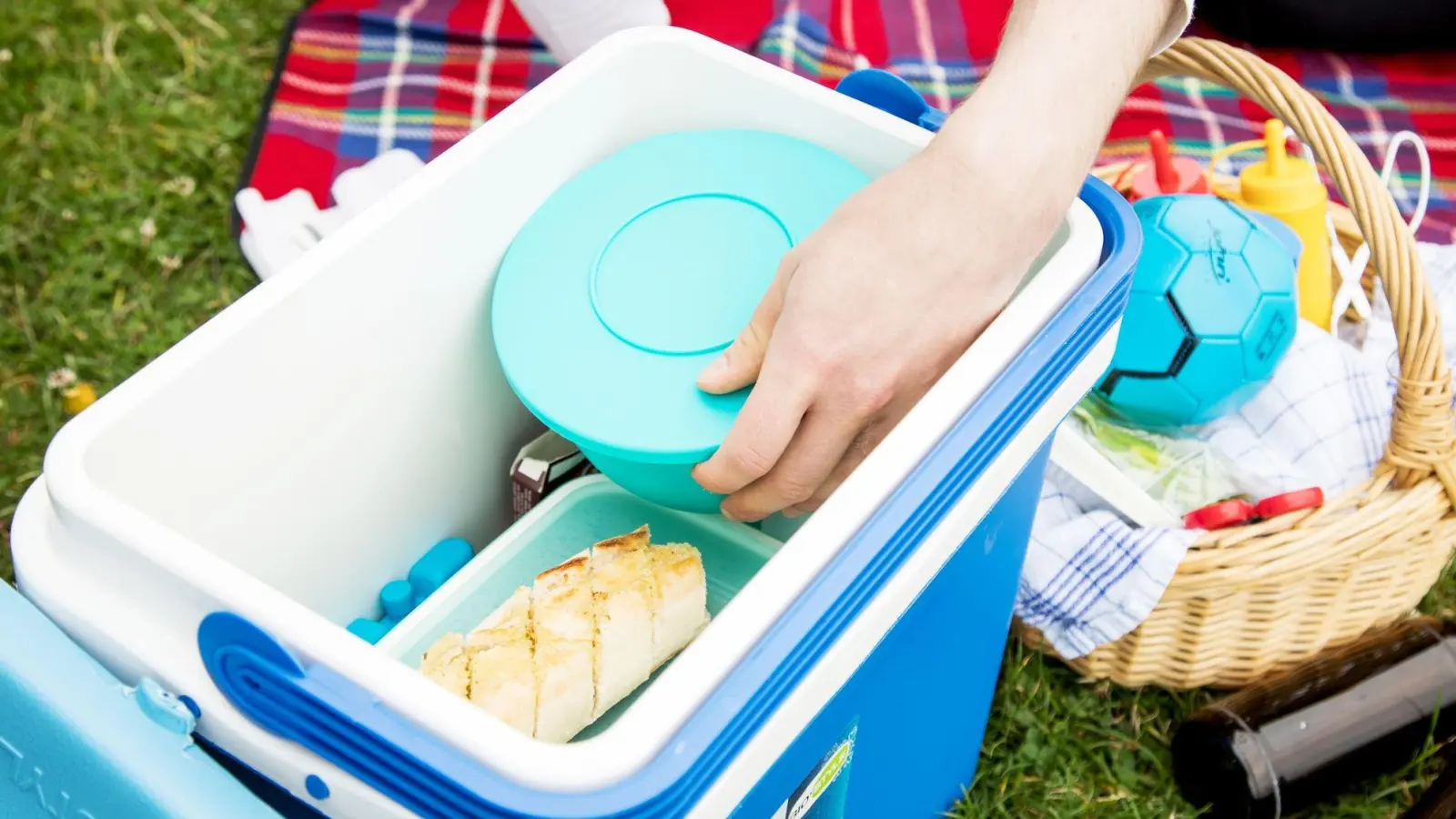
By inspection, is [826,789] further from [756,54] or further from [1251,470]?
[756,54]

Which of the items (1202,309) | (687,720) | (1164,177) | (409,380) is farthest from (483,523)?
(1164,177)

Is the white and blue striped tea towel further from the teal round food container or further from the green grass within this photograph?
the teal round food container

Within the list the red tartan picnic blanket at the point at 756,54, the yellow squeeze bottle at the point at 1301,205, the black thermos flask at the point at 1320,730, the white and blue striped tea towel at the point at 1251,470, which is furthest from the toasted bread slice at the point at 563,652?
the red tartan picnic blanket at the point at 756,54

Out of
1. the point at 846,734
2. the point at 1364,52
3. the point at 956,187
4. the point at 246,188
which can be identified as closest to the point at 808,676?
the point at 846,734

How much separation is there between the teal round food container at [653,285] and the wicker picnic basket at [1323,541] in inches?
14.6

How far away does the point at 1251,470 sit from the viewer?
1173mm

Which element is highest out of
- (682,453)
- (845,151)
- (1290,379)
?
(845,151)

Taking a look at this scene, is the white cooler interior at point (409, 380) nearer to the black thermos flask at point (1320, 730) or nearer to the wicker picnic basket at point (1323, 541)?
the wicker picnic basket at point (1323, 541)

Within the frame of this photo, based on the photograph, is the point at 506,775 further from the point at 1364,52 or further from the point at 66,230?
the point at 1364,52

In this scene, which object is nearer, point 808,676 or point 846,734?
point 808,676

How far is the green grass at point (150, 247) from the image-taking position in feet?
3.98

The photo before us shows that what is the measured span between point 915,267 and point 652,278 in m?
0.26

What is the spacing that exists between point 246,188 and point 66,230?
0.24 m

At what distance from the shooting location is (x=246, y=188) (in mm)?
1639
